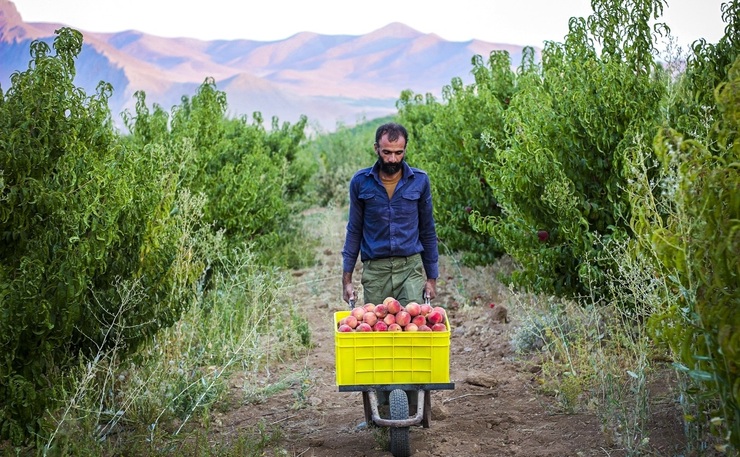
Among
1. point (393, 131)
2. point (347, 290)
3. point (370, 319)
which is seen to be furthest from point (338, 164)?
point (370, 319)

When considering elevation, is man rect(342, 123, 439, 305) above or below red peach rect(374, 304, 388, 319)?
above

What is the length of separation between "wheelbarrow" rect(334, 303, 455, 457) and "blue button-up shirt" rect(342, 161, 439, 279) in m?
0.85

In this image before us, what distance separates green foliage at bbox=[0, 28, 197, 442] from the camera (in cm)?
461

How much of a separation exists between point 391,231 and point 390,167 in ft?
1.50

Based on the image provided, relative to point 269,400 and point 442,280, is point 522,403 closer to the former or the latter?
point 269,400

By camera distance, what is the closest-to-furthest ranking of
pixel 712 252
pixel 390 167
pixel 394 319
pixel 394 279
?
pixel 712 252
pixel 394 319
pixel 390 167
pixel 394 279

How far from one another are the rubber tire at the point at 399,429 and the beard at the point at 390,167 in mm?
1465

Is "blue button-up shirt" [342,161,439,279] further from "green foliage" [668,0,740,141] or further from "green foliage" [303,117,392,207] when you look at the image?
"green foliage" [303,117,392,207]

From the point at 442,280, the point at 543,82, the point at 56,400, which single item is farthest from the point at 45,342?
the point at 442,280

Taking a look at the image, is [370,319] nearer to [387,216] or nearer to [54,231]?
[387,216]

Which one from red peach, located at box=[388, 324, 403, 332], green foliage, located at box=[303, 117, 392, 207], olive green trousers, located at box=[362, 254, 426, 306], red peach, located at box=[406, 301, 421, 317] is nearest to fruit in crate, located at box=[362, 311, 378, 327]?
red peach, located at box=[388, 324, 403, 332]

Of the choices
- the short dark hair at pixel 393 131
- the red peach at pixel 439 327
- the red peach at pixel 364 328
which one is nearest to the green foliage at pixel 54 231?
the red peach at pixel 364 328

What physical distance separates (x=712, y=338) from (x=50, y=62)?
3857 millimetres

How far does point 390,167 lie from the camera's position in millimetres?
5637
